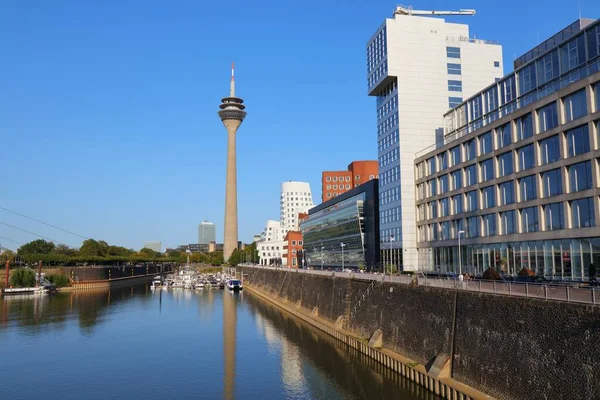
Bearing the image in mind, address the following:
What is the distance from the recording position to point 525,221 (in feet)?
185

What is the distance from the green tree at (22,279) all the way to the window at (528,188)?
433ft

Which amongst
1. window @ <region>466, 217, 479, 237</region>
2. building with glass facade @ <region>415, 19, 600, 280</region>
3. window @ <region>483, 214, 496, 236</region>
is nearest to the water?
building with glass facade @ <region>415, 19, 600, 280</region>

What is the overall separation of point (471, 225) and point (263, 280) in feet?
262

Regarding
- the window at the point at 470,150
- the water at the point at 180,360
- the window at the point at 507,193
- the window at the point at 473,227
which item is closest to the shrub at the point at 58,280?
the water at the point at 180,360

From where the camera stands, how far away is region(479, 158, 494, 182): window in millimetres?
62156

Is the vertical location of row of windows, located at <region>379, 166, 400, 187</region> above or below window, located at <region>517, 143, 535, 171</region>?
above

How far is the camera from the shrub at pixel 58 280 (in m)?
150

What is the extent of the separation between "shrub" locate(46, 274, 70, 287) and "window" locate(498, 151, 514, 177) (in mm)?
132157

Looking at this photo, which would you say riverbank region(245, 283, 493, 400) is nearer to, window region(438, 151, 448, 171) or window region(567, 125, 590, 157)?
window region(567, 125, 590, 157)

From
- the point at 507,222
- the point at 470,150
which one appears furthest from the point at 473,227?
the point at 470,150

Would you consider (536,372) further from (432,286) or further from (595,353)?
(432,286)

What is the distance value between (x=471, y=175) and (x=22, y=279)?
12562cm

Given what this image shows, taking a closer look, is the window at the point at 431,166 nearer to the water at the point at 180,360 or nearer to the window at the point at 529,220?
the window at the point at 529,220

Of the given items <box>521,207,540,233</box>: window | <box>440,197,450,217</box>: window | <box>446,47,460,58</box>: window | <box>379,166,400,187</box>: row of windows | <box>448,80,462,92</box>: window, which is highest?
<box>446,47,460,58</box>: window
